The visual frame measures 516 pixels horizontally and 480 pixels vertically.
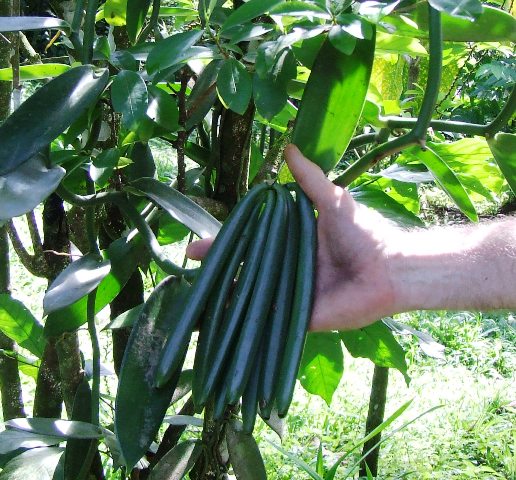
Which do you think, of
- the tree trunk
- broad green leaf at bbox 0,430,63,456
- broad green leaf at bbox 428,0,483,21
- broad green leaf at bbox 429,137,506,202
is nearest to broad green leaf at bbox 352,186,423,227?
broad green leaf at bbox 429,137,506,202

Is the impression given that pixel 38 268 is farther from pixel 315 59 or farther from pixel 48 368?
pixel 315 59

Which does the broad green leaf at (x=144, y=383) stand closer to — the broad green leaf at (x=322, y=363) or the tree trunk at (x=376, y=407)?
the broad green leaf at (x=322, y=363)

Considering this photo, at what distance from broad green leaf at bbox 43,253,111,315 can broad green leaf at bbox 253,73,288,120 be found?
21 cm

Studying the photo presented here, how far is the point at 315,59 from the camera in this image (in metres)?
0.60

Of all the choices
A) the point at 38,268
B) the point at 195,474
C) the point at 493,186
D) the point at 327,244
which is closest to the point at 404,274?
the point at 327,244

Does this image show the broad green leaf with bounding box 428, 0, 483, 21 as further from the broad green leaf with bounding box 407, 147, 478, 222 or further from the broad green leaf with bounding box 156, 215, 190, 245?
the broad green leaf with bounding box 156, 215, 190, 245

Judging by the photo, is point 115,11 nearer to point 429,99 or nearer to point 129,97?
point 129,97

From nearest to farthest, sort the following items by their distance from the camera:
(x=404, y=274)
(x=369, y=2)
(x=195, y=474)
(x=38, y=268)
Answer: (x=369, y=2) → (x=404, y=274) → (x=195, y=474) → (x=38, y=268)

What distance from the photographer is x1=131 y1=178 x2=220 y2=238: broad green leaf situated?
2.04ft

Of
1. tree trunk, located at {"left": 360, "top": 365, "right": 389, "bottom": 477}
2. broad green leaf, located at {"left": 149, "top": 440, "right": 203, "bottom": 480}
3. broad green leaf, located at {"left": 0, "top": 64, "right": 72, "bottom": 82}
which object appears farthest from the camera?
tree trunk, located at {"left": 360, "top": 365, "right": 389, "bottom": 477}

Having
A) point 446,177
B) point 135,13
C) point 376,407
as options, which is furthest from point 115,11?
point 376,407

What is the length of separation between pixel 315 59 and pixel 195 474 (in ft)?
1.76

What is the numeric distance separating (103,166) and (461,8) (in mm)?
348

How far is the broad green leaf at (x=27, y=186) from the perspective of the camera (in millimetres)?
490
